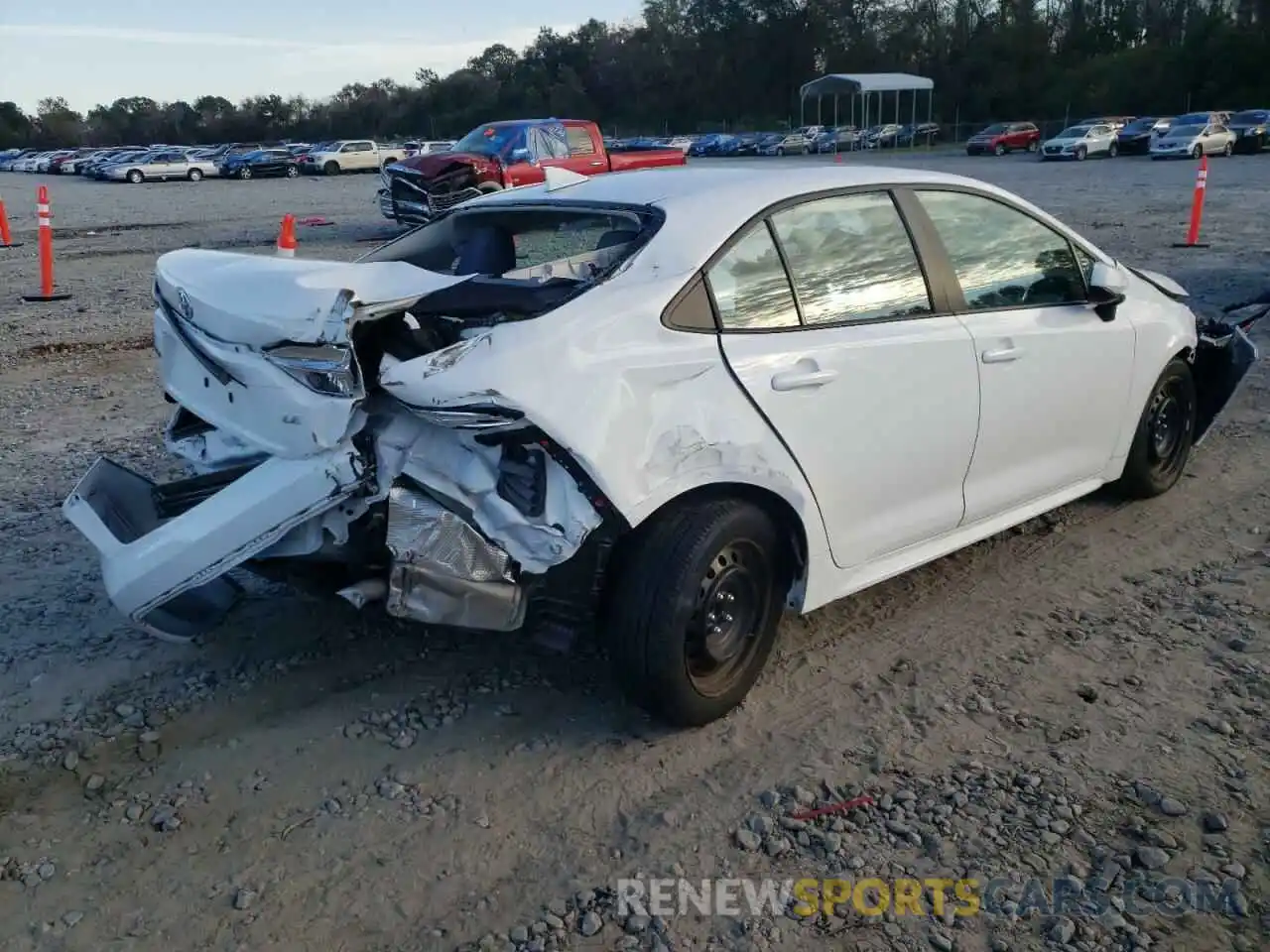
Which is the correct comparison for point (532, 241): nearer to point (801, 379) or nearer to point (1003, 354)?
point (801, 379)

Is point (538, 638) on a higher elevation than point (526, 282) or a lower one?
lower

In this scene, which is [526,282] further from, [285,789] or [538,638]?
[285,789]

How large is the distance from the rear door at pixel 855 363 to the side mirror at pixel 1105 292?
0.93m

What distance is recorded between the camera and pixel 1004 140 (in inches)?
1980

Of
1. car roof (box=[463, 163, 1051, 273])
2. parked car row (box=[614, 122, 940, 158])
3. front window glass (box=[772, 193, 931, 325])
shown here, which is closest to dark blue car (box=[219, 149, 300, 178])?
parked car row (box=[614, 122, 940, 158])

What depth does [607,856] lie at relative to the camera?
296cm

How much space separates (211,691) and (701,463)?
1875mm

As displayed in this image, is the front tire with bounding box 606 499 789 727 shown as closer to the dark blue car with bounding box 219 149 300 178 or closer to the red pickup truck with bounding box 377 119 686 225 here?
the red pickup truck with bounding box 377 119 686 225

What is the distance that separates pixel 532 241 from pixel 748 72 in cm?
8736

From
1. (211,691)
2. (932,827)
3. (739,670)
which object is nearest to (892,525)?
(739,670)

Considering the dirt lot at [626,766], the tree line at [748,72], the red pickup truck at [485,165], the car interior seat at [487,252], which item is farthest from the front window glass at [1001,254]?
the tree line at [748,72]

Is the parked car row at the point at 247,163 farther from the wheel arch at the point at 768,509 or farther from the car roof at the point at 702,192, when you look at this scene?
the wheel arch at the point at 768,509

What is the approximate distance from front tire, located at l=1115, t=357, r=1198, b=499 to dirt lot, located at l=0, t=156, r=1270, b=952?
0.24 metres

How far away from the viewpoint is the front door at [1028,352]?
419 cm
